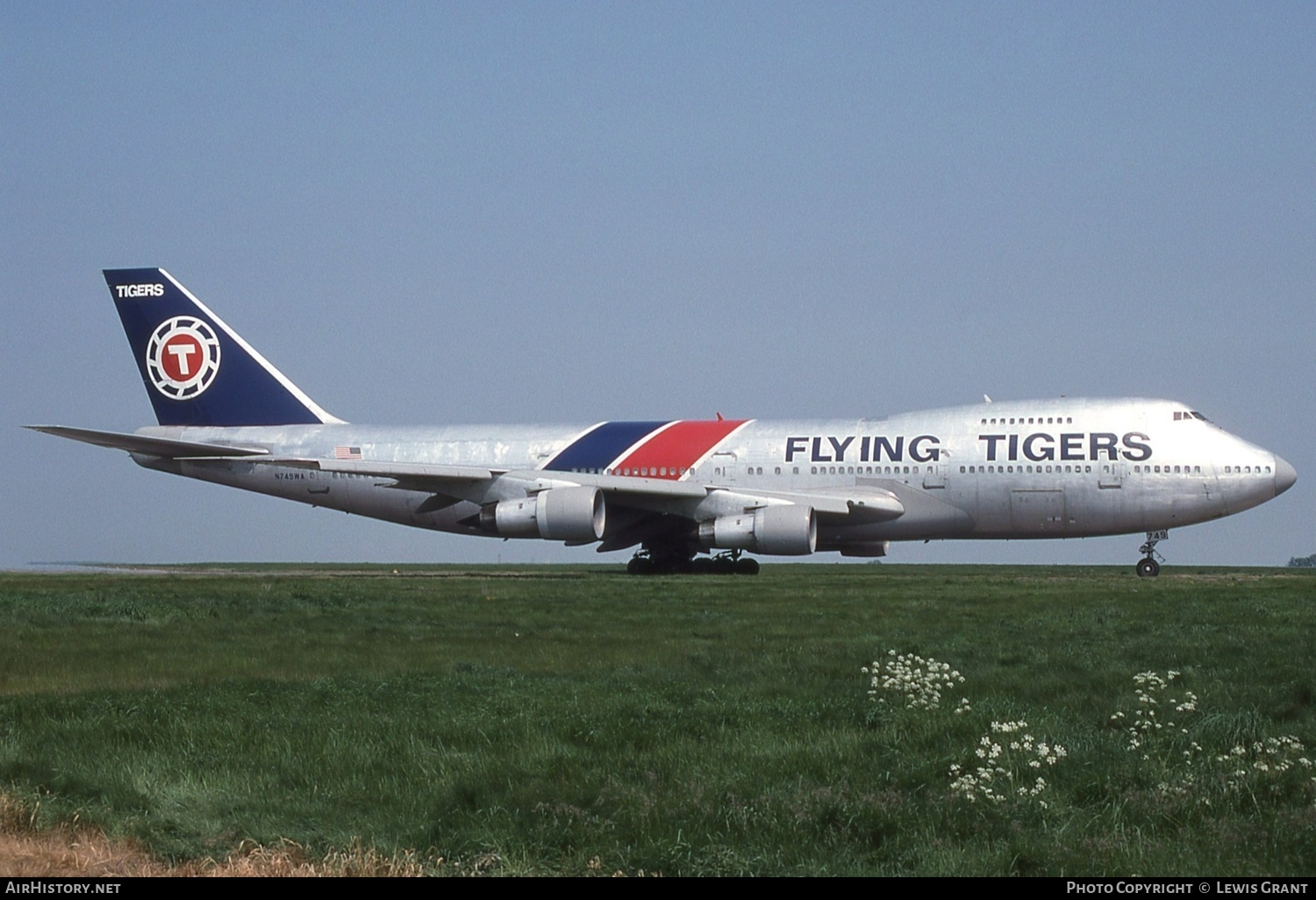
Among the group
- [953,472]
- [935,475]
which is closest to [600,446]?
[935,475]

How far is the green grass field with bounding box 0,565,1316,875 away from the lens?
6.35 meters

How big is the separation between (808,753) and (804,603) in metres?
12.0

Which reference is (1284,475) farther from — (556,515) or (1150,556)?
(556,515)

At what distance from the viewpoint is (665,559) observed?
34.1 metres

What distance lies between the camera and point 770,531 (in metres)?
29.9

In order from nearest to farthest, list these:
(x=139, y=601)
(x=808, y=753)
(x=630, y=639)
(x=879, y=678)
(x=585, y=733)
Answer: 1. (x=808, y=753)
2. (x=585, y=733)
3. (x=879, y=678)
4. (x=630, y=639)
5. (x=139, y=601)

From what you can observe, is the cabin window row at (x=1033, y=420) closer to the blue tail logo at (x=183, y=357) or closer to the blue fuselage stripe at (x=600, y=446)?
the blue fuselage stripe at (x=600, y=446)

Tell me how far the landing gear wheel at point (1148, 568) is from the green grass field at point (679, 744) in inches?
575

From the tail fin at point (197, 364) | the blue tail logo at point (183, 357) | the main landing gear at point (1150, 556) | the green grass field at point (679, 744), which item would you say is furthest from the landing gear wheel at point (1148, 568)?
the blue tail logo at point (183, 357)

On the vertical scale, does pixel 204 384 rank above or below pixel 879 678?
above

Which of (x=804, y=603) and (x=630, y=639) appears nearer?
(x=630, y=639)
